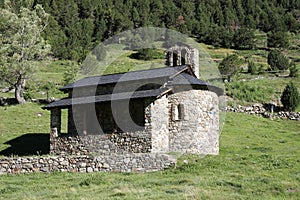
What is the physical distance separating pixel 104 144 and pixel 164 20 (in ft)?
368

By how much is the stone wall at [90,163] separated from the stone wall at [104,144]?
263 cm

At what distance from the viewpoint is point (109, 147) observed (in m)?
23.3

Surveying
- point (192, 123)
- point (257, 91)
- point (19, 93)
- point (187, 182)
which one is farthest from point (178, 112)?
point (257, 91)

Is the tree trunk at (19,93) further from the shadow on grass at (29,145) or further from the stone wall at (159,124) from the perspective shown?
the stone wall at (159,124)

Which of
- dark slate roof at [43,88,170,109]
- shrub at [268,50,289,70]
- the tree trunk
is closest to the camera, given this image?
dark slate roof at [43,88,170,109]

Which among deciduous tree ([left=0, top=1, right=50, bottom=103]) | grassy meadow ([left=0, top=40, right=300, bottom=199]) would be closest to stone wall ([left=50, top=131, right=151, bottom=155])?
grassy meadow ([left=0, top=40, right=300, bottom=199])

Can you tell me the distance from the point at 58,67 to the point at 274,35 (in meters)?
53.9

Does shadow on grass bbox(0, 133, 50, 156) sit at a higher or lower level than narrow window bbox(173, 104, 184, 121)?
lower

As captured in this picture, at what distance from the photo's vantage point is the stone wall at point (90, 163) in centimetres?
1930

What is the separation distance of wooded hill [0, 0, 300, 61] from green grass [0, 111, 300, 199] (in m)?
63.0

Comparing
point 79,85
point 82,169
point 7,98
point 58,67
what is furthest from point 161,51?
point 82,169

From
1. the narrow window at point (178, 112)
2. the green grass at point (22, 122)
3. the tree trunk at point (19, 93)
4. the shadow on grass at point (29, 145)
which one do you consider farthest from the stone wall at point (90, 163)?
the tree trunk at point (19, 93)

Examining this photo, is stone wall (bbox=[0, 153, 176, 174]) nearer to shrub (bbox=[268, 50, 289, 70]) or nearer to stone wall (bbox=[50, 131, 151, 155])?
stone wall (bbox=[50, 131, 151, 155])

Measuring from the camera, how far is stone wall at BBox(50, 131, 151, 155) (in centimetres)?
2236
